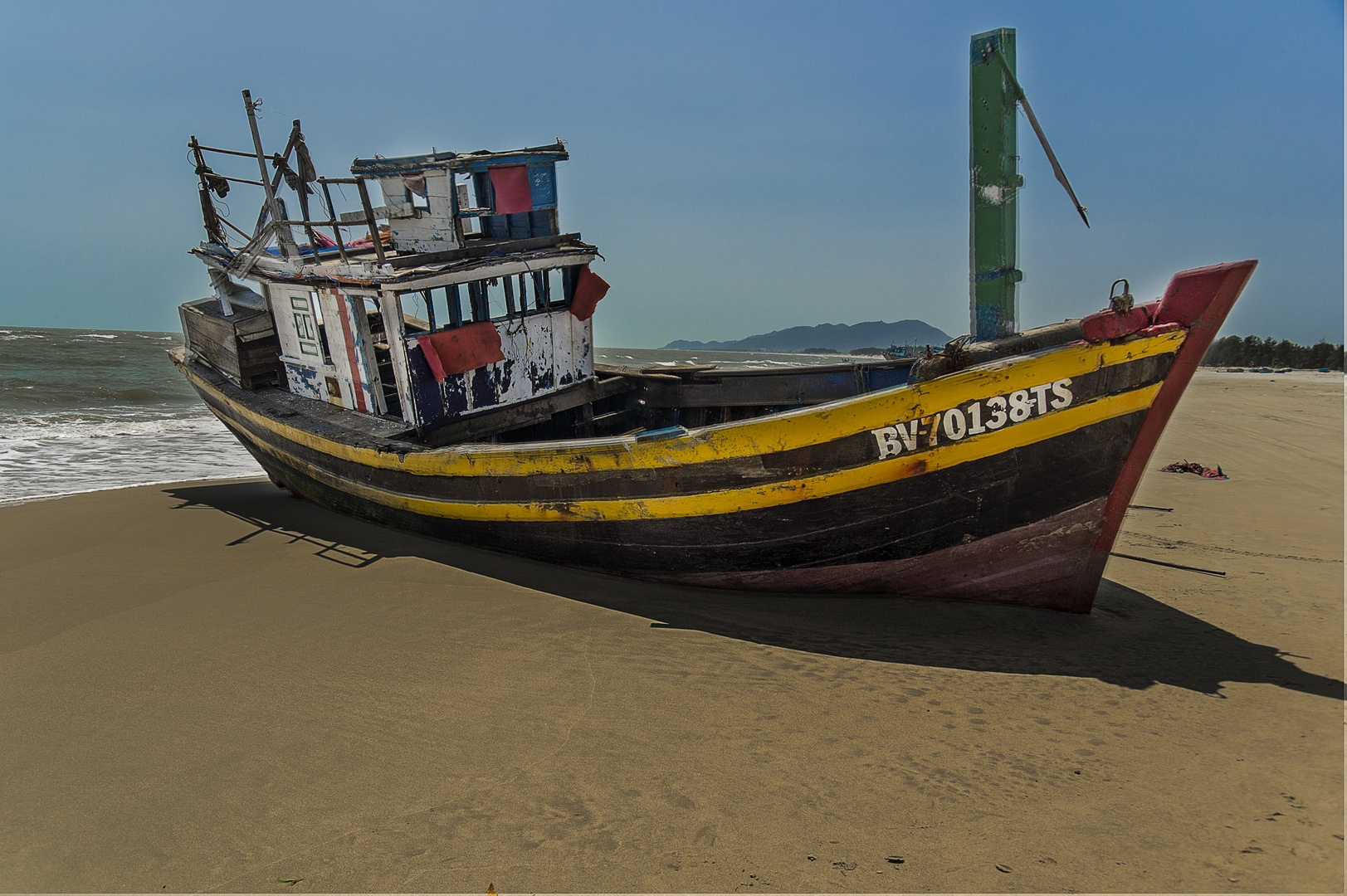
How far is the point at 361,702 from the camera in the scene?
405cm

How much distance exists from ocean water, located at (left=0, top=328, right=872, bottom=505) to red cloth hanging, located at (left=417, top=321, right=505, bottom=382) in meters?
2.99

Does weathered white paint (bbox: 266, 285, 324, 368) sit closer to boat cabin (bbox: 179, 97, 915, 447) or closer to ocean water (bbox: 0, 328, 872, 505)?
boat cabin (bbox: 179, 97, 915, 447)

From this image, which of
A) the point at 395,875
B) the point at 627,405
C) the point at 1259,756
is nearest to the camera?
the point at 395,875

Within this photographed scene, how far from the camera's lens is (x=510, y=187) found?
26.6 feet

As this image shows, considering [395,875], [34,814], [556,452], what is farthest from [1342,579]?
[34,814]

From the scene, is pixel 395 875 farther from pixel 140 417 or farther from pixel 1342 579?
pixel 140 417

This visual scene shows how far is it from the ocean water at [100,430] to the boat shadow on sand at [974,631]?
5.08 metres

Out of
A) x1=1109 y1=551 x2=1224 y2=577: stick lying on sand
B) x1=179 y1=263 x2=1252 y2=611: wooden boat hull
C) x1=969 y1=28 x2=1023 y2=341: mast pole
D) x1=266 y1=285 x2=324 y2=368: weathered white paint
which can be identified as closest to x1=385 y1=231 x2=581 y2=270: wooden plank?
x1=266 y1=285 x2=324 y2=368: weathered white paint

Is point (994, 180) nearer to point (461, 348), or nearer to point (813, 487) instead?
point (813, 487)

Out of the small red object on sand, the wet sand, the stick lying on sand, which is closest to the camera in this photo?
the wet sand

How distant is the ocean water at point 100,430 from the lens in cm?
1140

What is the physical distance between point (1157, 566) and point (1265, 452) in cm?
804

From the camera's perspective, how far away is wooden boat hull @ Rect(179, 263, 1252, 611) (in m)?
4.55

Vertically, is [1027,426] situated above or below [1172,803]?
above
